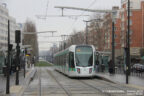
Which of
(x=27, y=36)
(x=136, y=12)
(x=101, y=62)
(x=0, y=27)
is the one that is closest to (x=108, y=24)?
(x=136, y=12)

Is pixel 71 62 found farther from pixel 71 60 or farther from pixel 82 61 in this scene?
pixel 82 61

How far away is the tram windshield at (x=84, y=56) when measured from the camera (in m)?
26.4

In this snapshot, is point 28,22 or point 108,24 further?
point 28,22

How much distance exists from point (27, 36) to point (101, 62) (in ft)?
172

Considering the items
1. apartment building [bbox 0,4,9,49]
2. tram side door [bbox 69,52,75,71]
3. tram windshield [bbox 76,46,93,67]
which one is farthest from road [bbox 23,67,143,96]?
apartment building [bbox 0,4,9,49]

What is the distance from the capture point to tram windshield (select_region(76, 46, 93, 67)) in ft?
86.7

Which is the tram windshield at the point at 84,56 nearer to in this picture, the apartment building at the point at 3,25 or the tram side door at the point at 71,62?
Answer: the tram side door at the point at 71,62

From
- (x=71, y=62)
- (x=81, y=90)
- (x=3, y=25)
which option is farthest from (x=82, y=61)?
(x=3, y=25)

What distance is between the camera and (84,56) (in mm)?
26656

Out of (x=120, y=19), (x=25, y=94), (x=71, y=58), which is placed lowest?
(x=25, y=94)

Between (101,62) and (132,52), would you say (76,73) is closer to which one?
(101,62)

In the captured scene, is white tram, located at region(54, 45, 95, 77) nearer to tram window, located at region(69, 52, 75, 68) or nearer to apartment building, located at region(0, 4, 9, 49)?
tram window, located at region(69, 52, 75, 68)

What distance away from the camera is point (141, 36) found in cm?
7300

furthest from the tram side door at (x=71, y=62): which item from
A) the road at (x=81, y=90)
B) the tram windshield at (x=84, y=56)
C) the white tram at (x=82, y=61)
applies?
the road at (x=81, y=90)
